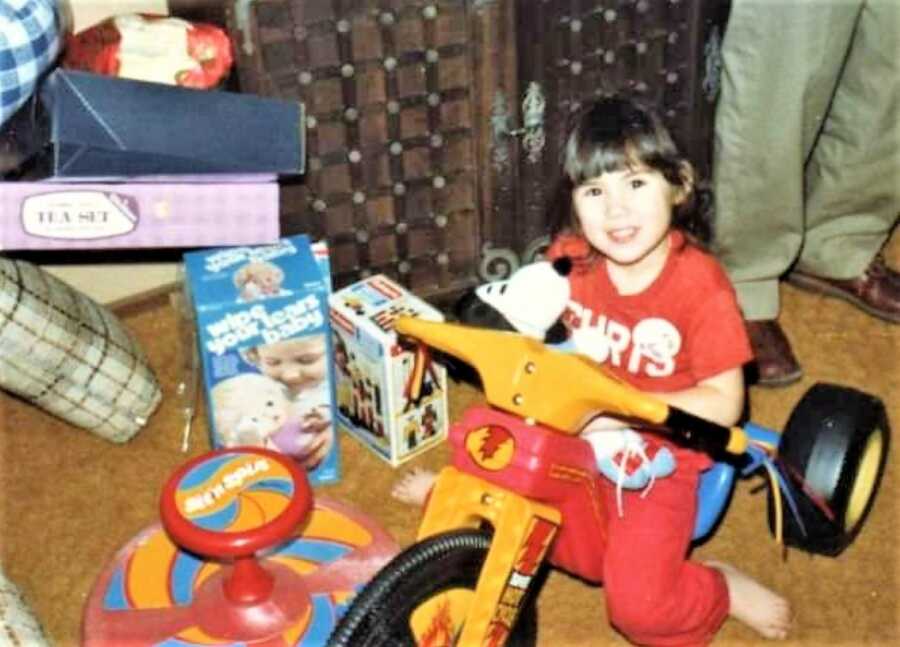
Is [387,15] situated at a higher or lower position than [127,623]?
higher

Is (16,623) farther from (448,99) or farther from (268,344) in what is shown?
(448,99)

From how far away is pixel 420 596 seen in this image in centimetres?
147

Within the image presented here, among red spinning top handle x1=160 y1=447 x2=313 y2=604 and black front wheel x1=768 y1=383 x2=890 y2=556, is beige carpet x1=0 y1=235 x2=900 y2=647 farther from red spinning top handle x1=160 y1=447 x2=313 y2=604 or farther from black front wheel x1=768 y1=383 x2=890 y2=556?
red spinning top handle x1=160 y1=447 x2=313 y2=604

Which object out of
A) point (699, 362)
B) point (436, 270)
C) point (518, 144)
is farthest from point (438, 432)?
point (699, 362)

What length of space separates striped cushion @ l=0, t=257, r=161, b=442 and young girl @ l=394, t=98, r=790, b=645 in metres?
0.68

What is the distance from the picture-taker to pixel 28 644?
1637 mm

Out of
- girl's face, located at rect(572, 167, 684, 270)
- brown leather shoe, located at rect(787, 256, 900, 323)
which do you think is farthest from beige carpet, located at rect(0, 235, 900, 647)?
girl's face, located at rect(572, 167, 684, 270)

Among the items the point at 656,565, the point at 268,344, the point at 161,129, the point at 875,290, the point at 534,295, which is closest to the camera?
the point at 534,295

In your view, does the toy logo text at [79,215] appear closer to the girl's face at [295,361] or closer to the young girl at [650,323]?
the girl's face at [295,361]

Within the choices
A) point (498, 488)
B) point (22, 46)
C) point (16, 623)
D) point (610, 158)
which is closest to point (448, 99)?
point (610, 158)

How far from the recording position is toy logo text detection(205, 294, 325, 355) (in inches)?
73.0

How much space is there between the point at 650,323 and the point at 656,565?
0.89ft

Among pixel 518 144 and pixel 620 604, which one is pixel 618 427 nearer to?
pixel 620 604

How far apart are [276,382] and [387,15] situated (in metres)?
0.49
